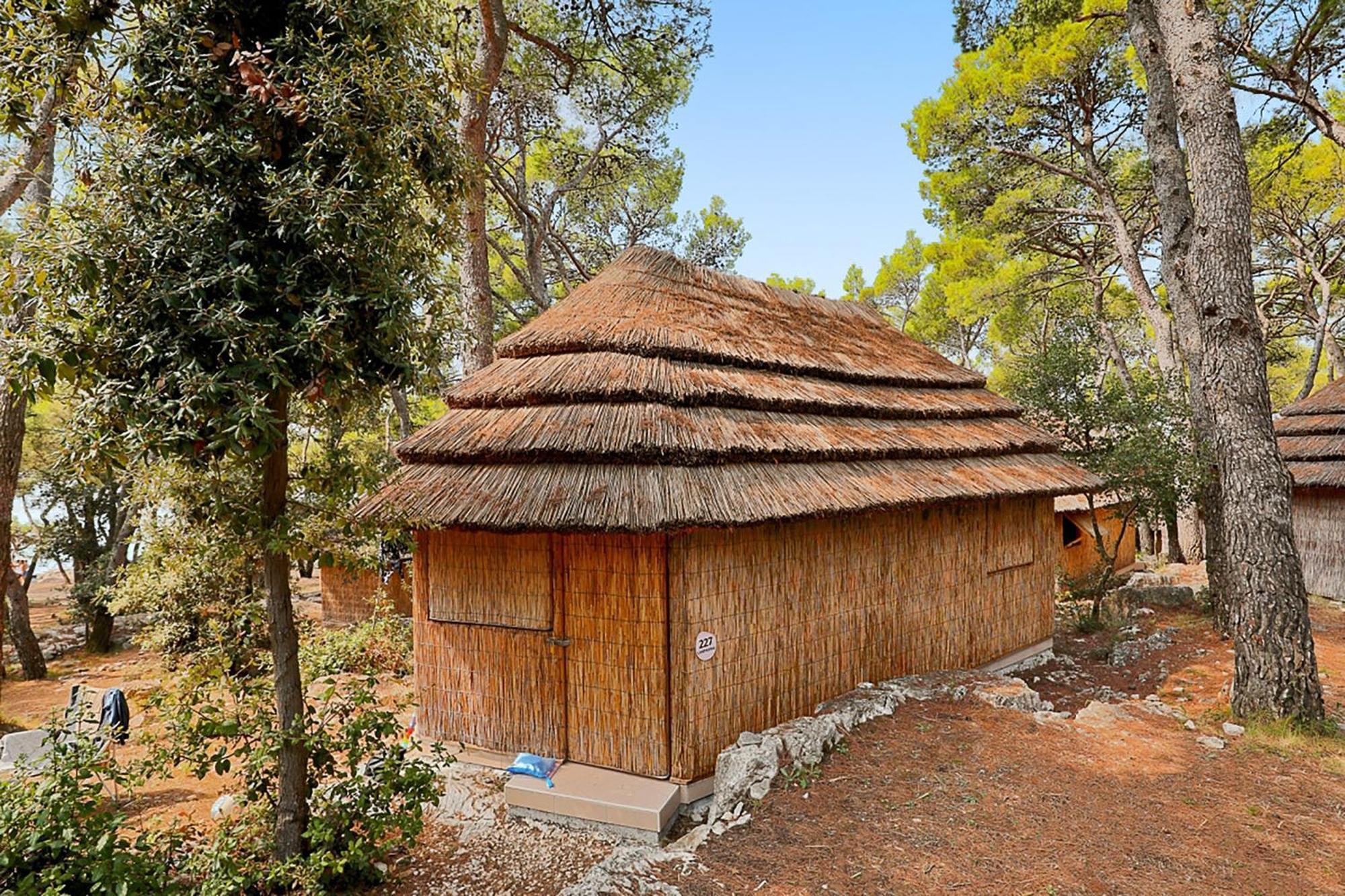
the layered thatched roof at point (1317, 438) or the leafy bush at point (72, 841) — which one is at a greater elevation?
the layered thatched roof at point (1317, 438)

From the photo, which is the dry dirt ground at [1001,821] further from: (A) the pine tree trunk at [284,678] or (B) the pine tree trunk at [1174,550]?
(B) the pine tree trunk at [1174,550]

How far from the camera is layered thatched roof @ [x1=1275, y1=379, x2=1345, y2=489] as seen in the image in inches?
474

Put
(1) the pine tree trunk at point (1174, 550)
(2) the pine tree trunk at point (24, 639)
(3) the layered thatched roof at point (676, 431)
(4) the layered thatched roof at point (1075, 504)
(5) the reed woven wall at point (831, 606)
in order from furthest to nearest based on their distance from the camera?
(1) the pine tree trunk at point (1174, 550) < (4) the layered thatched roof at point (1075, 504) < (2) the pine tree trunk at point (24, 639) < (5) the reed woven wall at point (831, 606) < (3) the layered thatched roof at point (676, 431)

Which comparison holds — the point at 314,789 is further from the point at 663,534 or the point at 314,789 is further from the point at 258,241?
the point at 258,241

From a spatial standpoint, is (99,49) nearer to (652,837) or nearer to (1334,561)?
(652,837)

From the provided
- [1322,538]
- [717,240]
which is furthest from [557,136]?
[1322,538]

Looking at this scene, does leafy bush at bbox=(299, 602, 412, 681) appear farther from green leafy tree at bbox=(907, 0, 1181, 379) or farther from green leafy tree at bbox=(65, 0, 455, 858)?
green leafy tree at bbox=(907, 0, 1181, 379)

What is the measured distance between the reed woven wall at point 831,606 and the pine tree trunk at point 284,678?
2587 mm

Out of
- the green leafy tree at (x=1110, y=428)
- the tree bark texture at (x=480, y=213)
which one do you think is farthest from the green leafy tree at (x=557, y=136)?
the green leafy tree at (x=1110, y=428)

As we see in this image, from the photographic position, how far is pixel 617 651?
18.2 feet

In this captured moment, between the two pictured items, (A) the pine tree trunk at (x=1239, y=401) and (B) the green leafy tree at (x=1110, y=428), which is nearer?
(A) the pine tree trunk at (x=1239, y=401)

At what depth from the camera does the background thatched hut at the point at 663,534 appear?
17.7 feet

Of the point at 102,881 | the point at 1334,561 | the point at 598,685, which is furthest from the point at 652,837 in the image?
the point at 1334,561

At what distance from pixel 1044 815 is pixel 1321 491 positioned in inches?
480
